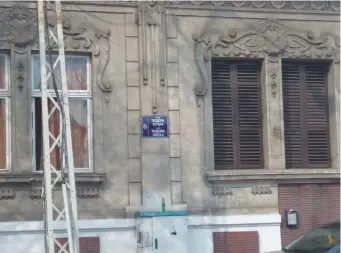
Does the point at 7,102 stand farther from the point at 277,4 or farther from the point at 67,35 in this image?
the point at 277,4

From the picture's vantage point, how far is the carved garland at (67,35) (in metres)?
12.3

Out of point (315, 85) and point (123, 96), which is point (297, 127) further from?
point (123, 96)

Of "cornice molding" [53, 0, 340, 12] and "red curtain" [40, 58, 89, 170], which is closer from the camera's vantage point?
"red curtain" [40, 58, 89, 170]

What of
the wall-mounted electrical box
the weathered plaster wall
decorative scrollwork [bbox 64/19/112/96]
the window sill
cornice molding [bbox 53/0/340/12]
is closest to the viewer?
the window sill

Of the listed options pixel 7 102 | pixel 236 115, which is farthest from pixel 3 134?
pixel 236 115

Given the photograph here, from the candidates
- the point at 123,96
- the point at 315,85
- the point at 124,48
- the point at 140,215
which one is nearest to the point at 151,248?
the point at 140,215

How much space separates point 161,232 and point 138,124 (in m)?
1.97

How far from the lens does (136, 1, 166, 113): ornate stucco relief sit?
41.7 ft

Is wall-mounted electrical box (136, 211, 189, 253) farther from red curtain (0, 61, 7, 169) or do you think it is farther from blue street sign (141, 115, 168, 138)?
red curtain (0, 61, 7, 169)

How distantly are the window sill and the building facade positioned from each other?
2cm

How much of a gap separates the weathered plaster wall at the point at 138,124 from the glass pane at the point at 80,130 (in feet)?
0.79

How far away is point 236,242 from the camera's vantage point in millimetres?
12852

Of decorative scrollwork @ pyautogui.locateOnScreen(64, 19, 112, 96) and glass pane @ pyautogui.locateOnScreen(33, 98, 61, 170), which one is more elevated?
decorative scrollwork @ pyautogui.locateOnScreen(64, 19, 112, 96)

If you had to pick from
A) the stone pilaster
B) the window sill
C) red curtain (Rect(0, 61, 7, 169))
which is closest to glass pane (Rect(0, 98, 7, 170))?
red curtain (Rect(0, 61, 7, 169))
